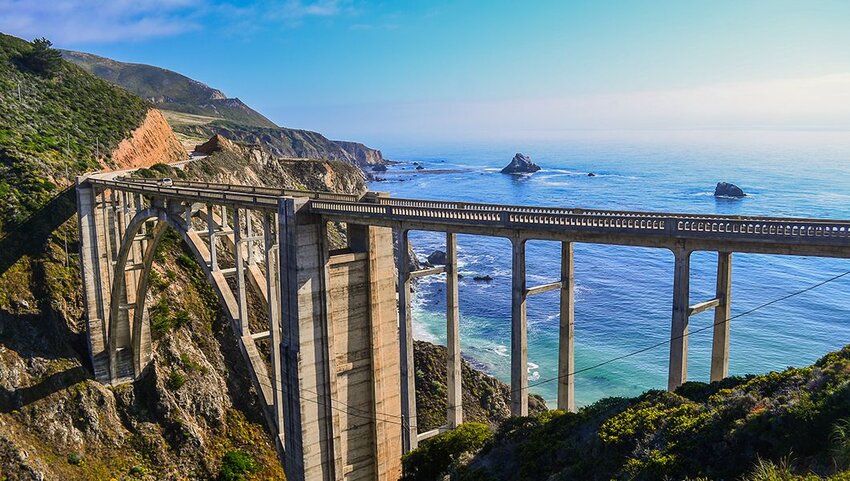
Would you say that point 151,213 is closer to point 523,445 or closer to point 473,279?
point 523,445

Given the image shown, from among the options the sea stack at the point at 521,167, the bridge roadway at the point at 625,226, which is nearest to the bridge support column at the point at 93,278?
the bridge roadway at the point at 625,226

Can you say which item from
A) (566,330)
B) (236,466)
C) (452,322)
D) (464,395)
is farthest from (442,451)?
(464,395)

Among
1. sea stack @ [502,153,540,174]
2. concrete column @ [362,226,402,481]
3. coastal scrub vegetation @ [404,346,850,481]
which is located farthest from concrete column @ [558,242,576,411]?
sea stack @ [502,153,540,174]

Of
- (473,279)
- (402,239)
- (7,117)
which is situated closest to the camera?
(402,239)

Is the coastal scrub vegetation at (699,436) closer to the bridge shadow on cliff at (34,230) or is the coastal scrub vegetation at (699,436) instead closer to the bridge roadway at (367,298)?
the bridge roadway at (367,298)

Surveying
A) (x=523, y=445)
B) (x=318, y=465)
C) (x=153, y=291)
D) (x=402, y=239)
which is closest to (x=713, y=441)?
(x=523, y=445)

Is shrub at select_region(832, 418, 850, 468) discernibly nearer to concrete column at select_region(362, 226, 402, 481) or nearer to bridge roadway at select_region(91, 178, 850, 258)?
bridge roadway at select_region(91, 178, 850, 258)

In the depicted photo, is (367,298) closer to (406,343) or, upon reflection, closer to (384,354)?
(384,354)
